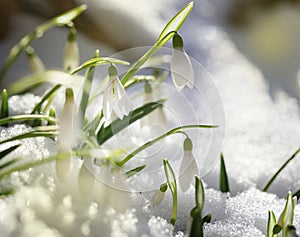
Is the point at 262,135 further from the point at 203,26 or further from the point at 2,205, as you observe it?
the point at 2,205

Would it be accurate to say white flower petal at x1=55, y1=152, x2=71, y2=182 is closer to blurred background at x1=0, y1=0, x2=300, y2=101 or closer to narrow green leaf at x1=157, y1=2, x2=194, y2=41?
narrow green leaf at x1=157, y1=2, x2=194, y2=41

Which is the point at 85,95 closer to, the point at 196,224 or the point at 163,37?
the point at 163,37

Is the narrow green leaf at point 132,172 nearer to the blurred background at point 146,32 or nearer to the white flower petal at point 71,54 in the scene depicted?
the white flower petal at point 71,54

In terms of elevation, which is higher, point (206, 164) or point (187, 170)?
point (187, 170)

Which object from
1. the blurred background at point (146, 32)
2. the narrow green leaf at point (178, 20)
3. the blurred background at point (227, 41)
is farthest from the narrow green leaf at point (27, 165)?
the blurred background at point (146, 32)

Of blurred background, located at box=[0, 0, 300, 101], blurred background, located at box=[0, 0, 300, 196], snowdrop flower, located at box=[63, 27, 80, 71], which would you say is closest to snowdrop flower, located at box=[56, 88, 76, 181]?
snowdrop flower, located at box=[63, 27, 80, 71]

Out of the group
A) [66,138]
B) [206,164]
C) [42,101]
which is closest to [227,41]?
[206,164]
